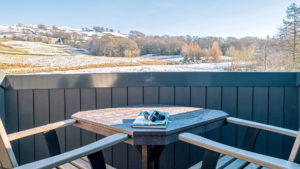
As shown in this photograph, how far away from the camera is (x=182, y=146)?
228 centimetres

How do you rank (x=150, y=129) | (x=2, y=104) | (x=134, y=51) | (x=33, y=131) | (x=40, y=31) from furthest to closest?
(x=134, y=51)
(x=40, y=31)
(x=2, y=104)
(x=33, y=131)
(x=150, y=129)

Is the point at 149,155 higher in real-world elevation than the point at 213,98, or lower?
lower

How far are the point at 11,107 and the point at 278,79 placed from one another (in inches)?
102

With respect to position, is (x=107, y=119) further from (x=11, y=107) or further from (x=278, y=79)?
(x=278, y=79)

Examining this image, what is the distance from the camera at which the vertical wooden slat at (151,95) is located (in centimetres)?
229

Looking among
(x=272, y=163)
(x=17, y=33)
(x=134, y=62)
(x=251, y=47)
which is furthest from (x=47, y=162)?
(x=251, y=47)

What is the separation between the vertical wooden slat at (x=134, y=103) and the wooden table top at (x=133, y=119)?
300 millimetres

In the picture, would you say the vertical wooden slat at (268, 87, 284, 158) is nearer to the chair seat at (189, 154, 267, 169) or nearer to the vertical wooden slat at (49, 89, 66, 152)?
the chair seat at (189, 154, 267, 169)

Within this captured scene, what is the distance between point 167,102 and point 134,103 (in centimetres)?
33

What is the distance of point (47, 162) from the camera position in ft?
3.14

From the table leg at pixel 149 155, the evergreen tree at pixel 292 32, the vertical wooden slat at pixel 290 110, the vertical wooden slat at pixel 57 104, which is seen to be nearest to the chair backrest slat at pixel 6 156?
the table leg at pixel 149 155

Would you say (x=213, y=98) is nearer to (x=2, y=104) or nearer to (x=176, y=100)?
(x=176, y=100)

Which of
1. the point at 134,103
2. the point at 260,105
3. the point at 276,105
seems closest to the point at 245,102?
the point at 260,105

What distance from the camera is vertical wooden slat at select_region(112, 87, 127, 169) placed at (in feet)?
7.42
